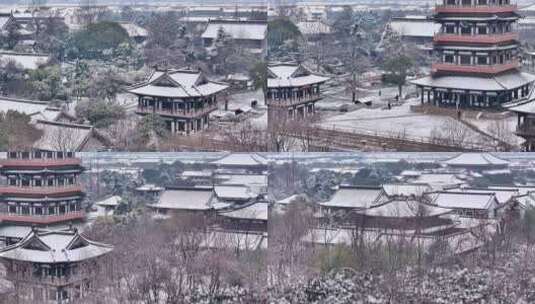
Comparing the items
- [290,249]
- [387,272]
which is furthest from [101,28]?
[387,272]

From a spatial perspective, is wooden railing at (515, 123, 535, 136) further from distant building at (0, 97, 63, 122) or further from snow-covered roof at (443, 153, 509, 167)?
distant building at (0, 97, 63, 122)

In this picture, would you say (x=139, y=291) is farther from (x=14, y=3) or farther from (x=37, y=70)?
(x=14, y=3)

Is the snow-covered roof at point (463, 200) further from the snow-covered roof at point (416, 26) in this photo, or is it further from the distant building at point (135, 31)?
the distant building at point (135, 31)

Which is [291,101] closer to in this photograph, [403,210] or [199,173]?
[199,173]

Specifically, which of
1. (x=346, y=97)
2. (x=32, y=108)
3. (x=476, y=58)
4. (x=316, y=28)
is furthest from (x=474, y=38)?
(x=32, y=108)

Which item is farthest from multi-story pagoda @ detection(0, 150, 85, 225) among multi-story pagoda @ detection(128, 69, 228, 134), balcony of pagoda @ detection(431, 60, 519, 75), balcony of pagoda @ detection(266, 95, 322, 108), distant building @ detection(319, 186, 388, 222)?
balcony of pagoda @ detection(431, 60, 519, 75)

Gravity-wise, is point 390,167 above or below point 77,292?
above
